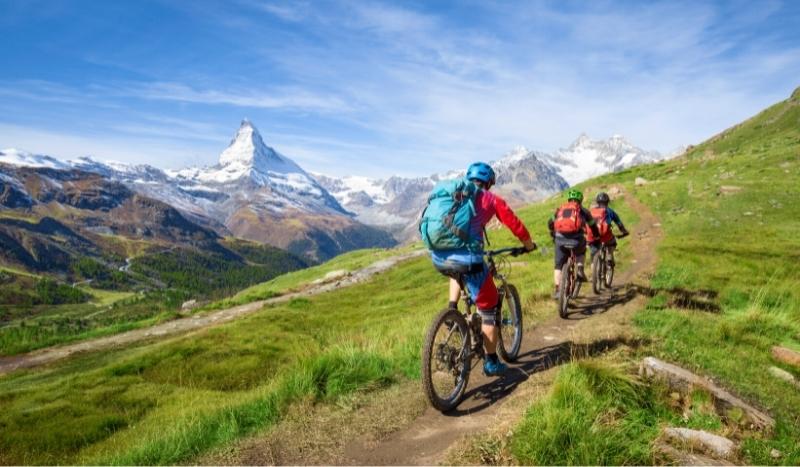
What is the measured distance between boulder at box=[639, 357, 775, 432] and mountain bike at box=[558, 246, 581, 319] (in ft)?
20.7

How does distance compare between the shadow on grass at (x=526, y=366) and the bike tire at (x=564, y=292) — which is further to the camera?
the bike tire at (x=564, y=292)

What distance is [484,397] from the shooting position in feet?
28.3

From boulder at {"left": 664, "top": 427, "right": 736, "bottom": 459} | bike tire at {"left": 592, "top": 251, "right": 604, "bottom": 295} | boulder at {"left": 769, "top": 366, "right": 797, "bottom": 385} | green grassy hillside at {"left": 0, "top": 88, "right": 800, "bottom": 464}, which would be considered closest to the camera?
boulder at {"left": 664, "top": 427, "right": 736, "bottom": 459}

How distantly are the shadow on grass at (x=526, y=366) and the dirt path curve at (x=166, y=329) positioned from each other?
32116 millimetres

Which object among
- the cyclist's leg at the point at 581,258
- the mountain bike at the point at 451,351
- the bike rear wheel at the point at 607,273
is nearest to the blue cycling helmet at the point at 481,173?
the mountain bike at the point at 451,351

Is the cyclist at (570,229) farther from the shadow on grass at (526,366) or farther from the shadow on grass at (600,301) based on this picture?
the shadow on grass at (526,366)

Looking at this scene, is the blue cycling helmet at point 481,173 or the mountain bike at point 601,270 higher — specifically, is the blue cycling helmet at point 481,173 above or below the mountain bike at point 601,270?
above

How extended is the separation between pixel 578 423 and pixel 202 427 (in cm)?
583

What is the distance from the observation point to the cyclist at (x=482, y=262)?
810cm

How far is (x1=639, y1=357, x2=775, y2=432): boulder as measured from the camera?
24.8 ft

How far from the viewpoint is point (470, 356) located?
8500 mm

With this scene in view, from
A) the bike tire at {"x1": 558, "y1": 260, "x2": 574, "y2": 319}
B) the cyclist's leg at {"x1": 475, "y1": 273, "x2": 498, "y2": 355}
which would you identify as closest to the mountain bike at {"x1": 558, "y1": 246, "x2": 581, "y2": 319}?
the bike tire at {"x1": 558, "y1": 260, "x2": 574, "y2": 319}

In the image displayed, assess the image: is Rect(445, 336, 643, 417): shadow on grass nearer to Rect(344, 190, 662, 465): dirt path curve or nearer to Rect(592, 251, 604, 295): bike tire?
Rect(344, 190, 662, 465): dirt path curve

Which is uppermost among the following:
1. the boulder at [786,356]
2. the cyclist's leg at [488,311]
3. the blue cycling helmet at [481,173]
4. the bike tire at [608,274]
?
the blue cycling helmet at [481,173]
